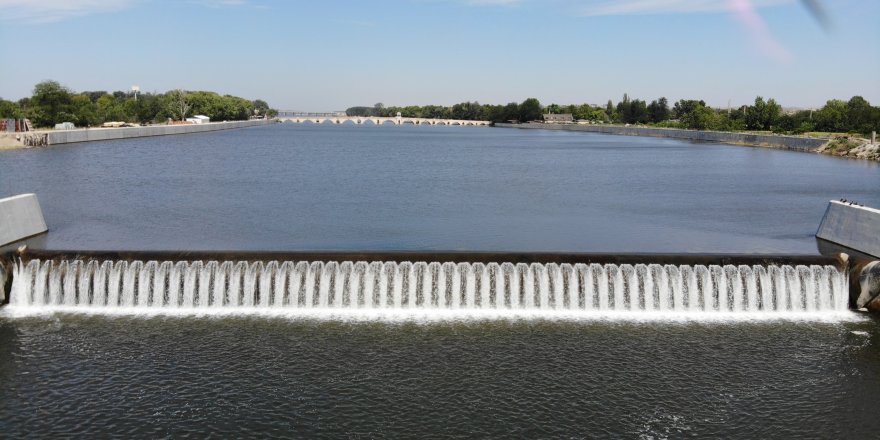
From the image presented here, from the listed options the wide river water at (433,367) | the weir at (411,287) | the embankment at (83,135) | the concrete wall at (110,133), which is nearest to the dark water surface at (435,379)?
the wide river water at (433,367)

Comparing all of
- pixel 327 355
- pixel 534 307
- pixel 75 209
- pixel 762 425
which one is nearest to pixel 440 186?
pixel 75 209

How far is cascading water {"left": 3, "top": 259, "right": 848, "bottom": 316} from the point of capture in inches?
944

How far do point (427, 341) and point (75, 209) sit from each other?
30783 mm

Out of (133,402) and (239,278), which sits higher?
(239,278)

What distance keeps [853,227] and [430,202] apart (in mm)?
26315

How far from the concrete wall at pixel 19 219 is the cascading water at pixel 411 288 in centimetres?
633

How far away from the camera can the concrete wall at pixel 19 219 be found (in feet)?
96.1

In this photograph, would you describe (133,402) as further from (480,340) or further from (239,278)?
→ (480,340)

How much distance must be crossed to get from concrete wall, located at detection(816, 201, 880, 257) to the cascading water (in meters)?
5.40

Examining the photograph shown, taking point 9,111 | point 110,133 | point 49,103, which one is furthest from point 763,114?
point 9,111

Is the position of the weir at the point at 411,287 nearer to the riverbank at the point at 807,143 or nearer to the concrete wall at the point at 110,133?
the riverbank at the point at 807,143

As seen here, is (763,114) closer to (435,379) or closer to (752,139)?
(752,139)

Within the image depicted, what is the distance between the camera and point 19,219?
1216 inches

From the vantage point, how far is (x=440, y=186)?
2368 inches
